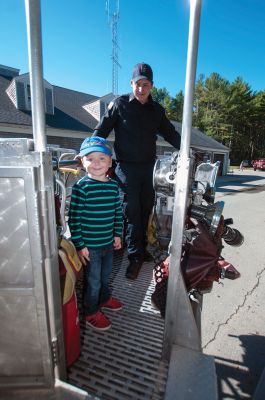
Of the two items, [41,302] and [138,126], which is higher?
[138,126]

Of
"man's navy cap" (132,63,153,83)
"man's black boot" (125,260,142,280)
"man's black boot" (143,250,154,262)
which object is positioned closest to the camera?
"man's navy cap" (132,63,153,83)

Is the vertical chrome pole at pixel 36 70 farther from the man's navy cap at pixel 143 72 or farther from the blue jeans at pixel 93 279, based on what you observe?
the man's navy cap at pixel 143 72

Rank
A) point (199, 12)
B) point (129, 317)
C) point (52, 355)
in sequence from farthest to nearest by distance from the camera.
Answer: point (129, 317) → point (52, 355) → point (199, 12)

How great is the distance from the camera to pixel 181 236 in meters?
1.38

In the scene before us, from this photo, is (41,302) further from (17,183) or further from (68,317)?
(17,183)

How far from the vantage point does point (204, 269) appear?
170cm

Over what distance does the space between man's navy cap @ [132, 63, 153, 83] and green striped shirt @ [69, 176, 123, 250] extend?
107cm

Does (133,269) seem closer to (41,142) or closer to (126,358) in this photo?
(126,358)

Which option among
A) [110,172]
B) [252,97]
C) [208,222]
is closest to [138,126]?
[110,172]

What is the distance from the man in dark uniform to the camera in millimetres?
2463

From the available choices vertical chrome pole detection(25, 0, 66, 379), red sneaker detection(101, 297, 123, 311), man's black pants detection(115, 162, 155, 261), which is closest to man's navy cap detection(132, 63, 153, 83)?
man's black pants detection(115, 162, 155, 261)

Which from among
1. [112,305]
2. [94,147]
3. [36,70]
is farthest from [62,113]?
[36,70]

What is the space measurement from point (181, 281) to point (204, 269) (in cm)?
32

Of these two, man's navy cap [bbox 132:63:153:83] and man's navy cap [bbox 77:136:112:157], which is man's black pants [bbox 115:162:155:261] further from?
man's navy cap [bbox 132:63:153:83]
